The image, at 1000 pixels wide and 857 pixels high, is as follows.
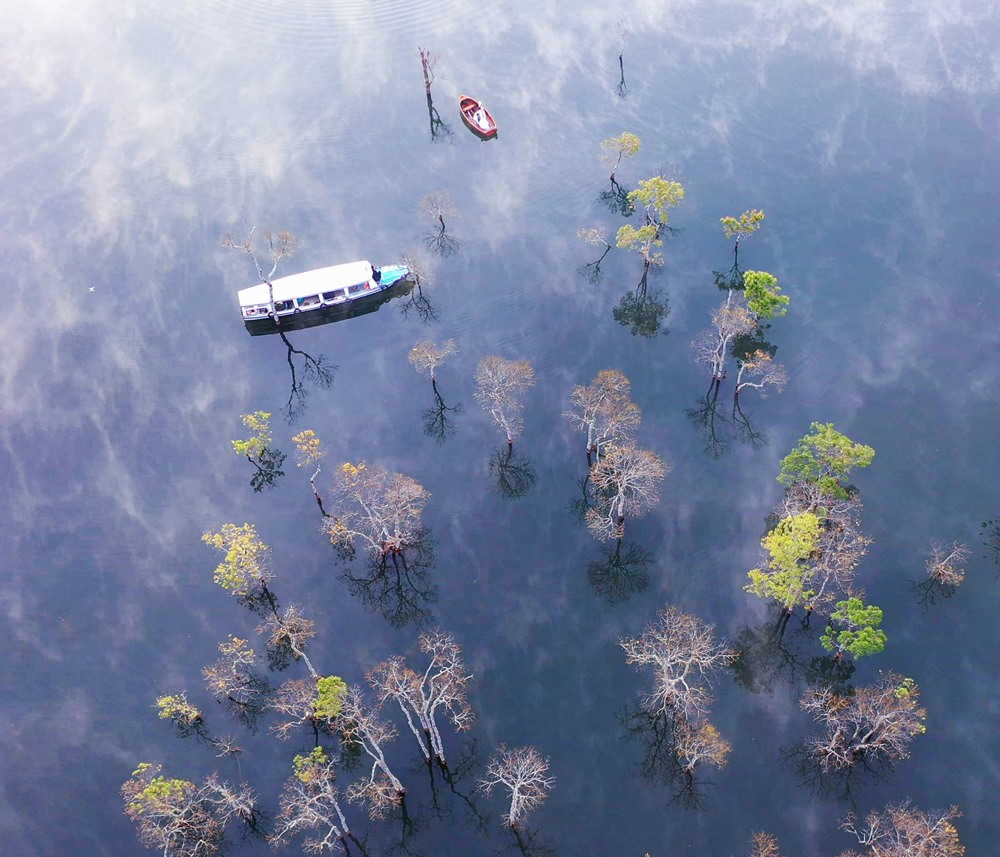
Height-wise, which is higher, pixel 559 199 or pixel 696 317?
pixel 559 199

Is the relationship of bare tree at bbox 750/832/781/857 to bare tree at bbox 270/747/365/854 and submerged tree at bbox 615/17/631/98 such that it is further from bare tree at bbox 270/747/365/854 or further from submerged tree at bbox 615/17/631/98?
submerged tree at bbox 615/17/631/98

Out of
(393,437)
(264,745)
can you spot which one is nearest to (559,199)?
(393,437)

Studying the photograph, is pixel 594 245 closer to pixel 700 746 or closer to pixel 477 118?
pixel 477 118

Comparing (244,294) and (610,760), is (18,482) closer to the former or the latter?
(244,294)

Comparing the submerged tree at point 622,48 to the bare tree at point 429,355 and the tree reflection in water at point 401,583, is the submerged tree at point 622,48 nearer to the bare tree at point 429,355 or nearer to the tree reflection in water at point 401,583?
the bare tree at point 429,355

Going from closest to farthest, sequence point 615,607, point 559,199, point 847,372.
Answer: point 615,607 → point 847,372 → point 559,199
